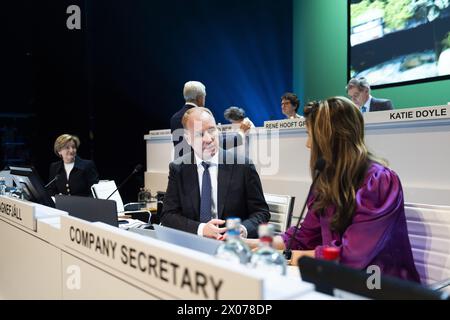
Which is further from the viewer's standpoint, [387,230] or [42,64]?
[42,64]

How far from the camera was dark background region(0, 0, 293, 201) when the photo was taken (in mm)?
6258

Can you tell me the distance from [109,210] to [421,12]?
575 cm

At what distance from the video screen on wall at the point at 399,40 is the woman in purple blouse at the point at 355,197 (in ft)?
16.6

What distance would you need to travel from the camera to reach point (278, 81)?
8.34m

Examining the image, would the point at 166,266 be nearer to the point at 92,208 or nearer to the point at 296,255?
the point at 296,255

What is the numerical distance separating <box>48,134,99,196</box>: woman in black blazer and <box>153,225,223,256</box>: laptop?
309cm

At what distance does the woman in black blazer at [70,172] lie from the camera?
407 cm

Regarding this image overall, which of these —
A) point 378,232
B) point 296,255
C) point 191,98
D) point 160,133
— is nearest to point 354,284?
point 378,232

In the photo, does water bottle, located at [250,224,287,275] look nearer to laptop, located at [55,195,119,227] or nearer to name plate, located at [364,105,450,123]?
laptop, located at [55,195,119,227]

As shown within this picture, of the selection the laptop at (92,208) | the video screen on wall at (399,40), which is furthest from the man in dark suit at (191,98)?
the video screen on wall at (399,40)

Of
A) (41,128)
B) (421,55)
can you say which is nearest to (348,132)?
(421,55)

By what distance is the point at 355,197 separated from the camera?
4.78 ft

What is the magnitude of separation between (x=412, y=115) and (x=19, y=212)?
2.75 metres

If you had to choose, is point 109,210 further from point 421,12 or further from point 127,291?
point 421,12
